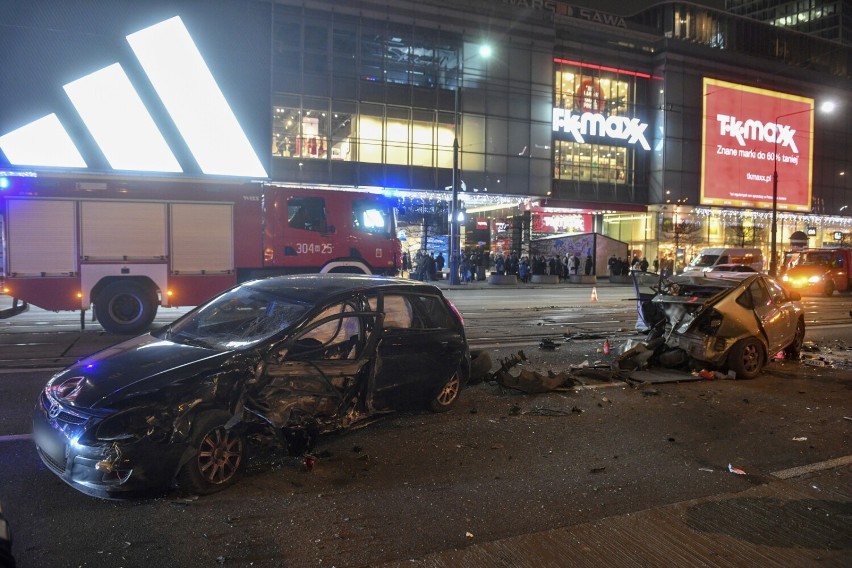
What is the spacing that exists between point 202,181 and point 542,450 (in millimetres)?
9460

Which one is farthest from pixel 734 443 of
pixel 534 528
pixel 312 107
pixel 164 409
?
pixel 312 107

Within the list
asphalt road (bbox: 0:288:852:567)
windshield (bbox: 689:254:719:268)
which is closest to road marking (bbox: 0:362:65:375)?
asphalt road (bbox: 0:288:852:567)

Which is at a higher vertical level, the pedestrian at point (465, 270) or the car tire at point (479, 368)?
the pedestrian at point (465, 270)

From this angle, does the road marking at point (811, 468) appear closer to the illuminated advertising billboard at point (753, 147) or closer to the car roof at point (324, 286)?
the car roof at point (324, 286)

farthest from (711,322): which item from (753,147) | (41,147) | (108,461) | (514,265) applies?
(753,147)

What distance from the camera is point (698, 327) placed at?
8406 mm

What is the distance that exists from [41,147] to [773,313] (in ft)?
90.8

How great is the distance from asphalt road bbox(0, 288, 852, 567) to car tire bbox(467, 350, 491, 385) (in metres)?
0.14

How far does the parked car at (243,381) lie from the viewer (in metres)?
3.97

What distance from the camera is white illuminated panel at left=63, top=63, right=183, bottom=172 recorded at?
84.9ft

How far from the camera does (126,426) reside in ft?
13.0

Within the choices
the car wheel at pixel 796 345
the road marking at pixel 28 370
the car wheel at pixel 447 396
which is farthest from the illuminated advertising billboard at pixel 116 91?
the car wheel at pixel 796 345

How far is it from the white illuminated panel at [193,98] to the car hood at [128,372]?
82.9 feet

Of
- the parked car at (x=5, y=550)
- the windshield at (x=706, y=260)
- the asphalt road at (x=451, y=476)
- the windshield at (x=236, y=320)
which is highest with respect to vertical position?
the windshield at (x=706, y=260)
